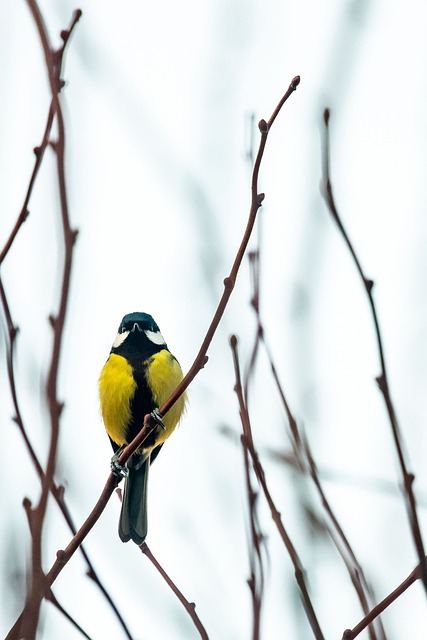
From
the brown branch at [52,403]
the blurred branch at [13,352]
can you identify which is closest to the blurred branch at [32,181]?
the blurred branch at [13,352]

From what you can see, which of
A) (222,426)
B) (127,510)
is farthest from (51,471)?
(127,510)

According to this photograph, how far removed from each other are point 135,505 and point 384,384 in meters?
2.97

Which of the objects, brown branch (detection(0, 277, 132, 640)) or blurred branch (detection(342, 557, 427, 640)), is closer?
blurred branch (detection(342, 557, 427, 640))

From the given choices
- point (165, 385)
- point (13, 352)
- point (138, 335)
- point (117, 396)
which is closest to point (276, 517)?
point (13, 352)

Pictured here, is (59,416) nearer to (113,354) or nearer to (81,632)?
(81,632)

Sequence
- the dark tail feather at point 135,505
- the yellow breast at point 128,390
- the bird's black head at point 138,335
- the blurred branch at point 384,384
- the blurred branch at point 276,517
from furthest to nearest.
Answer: the bird's black head at point 138,335, the yellow breast at point 128,390, the dark tail feather at point 135,505, the blurred branch at point 276,517, the blurred branch at point 384,384

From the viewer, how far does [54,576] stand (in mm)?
Result: 2020

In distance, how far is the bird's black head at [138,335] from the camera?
4.76 m

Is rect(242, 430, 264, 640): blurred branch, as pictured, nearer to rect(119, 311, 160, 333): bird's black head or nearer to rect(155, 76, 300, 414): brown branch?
rect(155, 76, 300, 414): brown branch

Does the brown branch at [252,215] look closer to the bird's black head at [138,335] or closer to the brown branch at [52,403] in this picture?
the brown branch at [52,403]

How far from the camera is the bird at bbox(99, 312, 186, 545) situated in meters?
4.38

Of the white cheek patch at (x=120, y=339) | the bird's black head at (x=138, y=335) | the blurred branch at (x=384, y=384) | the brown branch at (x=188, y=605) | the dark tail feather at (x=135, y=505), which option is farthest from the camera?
the white cheek patch at (x=120, y=339)

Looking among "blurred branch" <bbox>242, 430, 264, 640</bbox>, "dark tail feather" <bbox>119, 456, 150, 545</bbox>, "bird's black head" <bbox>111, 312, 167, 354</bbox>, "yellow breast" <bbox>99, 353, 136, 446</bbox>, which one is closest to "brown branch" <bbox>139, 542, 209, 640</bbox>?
"blurred branch" <bbox>242, 430, 264, 640</bbox>

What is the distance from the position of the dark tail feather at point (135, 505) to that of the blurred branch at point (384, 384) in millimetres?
2771
